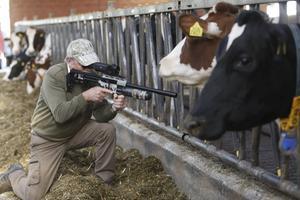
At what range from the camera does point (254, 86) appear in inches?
110

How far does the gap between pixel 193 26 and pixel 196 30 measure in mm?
41

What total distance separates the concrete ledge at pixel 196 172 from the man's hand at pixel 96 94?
94 cm

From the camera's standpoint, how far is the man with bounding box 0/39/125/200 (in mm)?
4910

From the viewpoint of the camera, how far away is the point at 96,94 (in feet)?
15.7

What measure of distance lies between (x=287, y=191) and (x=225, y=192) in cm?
71

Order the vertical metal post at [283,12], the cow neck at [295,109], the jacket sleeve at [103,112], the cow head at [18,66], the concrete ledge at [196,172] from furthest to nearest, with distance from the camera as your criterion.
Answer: the cow head at [18,66] → the jacket sleeve at [103,112] → the concrete ledge at [196,172] → the vertical metal post at [283,12] → the cow neck at [295,109]

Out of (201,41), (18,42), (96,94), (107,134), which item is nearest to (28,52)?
(18,42)

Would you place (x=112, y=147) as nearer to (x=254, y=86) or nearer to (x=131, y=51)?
(x=131, y=51)

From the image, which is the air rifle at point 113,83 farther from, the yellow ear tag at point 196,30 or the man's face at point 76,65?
the yellow ear tag at point 196,30

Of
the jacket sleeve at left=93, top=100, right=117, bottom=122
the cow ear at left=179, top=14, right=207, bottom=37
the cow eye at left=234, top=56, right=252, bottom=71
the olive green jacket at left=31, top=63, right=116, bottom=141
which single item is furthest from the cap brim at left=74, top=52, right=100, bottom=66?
the cow eye at left=234, top=56, right=252, bottom=71

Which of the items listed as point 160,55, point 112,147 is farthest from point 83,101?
point 160,55

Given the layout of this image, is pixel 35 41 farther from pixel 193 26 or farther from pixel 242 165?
pixel 193 26

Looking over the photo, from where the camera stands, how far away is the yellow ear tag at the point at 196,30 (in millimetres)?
3711

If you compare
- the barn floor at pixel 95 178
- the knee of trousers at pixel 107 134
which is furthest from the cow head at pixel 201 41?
the knee of trousers at pixel 107 134
